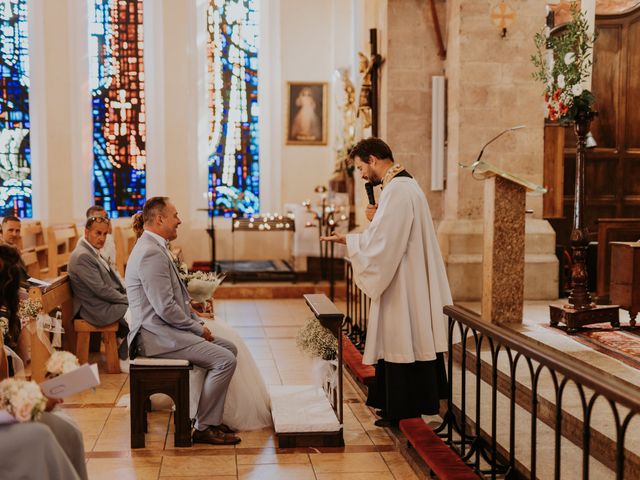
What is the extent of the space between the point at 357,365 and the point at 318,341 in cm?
109

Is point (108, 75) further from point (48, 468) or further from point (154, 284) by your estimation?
point (48, 468)

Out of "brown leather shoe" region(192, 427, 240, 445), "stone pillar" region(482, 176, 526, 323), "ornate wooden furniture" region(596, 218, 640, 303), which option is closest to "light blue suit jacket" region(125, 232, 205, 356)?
"brown leather shoe" region(192, 427, 240, 445)

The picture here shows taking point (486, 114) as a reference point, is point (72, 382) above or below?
below

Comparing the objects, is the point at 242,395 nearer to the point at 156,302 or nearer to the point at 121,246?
the point at 156,302

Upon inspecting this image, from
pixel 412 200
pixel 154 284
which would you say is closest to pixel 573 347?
pixel 412 200

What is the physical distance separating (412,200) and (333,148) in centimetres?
1031

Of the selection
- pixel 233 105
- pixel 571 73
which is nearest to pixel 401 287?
pixel 571 73

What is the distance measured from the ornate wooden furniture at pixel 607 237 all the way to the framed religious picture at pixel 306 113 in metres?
7.60

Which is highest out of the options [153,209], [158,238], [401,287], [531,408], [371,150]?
[371,150]

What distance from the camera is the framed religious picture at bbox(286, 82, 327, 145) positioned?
15.1 metres

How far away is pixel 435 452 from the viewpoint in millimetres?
4227

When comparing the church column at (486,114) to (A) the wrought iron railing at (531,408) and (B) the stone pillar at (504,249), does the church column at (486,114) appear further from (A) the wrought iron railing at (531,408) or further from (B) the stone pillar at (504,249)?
(A) the wrought iron railing at (531,408)

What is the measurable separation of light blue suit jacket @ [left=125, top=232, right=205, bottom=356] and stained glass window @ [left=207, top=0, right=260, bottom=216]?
1024 cm

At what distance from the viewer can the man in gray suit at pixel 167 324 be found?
15.8 ft
